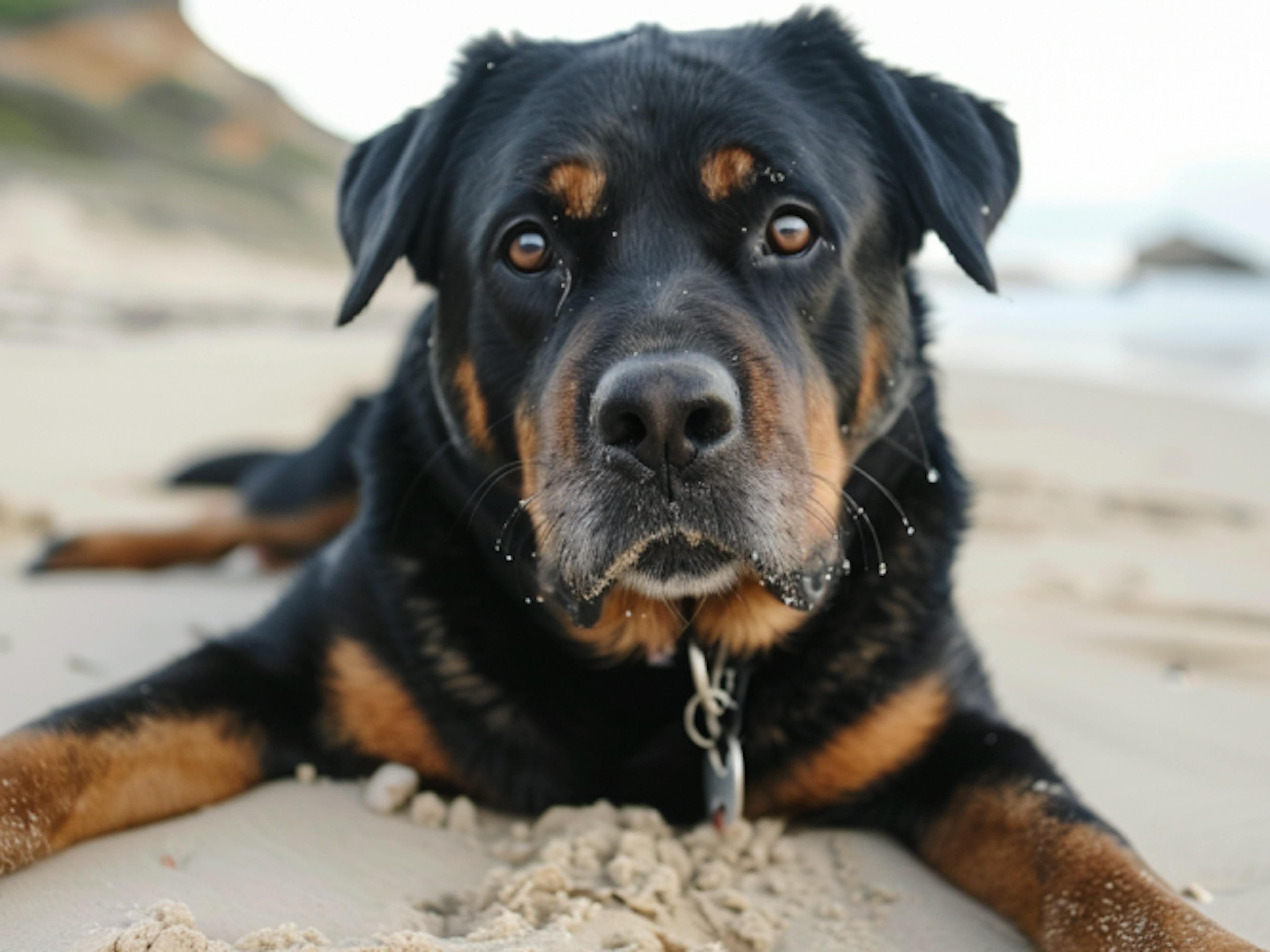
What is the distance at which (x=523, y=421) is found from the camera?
87.0 inches

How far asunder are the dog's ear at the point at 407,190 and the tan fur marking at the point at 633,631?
84cm

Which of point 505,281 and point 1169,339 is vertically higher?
point 505,281

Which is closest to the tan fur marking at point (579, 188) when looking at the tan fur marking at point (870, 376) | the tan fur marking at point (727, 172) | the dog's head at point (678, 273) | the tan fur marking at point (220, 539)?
the dog's head at point (678, 273)

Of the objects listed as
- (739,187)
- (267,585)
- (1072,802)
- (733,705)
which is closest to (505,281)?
(739,187)

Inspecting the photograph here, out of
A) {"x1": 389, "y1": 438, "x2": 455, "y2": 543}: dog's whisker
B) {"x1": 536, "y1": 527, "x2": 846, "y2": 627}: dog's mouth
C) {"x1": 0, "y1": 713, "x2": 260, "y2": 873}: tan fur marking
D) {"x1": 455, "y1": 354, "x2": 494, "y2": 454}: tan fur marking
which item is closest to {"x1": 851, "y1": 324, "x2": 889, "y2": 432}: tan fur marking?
{"x1": 536, "y1": 527, "x2": 846, "y2": 627}: dog's mouth

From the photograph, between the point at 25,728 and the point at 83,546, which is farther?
the point at 83,546

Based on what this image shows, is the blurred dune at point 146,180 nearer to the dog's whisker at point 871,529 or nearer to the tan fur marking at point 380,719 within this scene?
the tan fur marking at point 380,719

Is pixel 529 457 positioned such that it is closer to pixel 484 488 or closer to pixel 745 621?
pixel 484 488

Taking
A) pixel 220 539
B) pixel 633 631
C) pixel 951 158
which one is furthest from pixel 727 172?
pixel 220 539

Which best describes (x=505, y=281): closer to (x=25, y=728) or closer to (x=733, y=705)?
(x=733, y=705)

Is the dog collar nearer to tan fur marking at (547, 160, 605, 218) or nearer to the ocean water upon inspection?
tan fur marking at (547, 160, 605, 218)

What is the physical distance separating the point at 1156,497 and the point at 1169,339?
843cm

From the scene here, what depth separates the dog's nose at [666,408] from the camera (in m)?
1.75

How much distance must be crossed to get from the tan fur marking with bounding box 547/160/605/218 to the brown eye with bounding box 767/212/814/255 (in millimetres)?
332
